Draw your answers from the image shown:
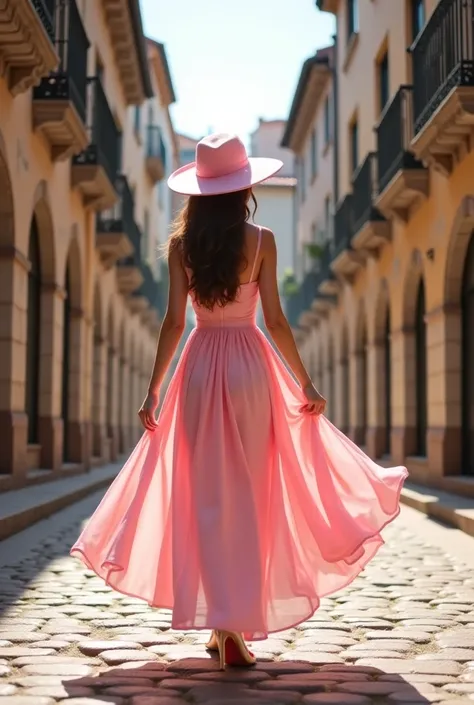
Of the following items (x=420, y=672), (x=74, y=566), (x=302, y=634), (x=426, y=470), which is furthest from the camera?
(x=426, y=470)

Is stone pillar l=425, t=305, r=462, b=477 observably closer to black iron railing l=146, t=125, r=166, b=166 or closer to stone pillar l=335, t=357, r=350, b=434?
stone pillar l=335, t=357, r=350, b=434

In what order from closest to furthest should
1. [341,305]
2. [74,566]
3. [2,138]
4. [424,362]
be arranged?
[74,566] < [2,138] < [424,362] < [341,305]

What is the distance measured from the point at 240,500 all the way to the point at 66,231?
13.0 metres

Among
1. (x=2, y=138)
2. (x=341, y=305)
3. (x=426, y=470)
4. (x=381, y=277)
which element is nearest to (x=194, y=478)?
(x=2, y=138)

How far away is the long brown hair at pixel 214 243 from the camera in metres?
4.70

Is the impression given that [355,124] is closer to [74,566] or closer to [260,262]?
[74,566]

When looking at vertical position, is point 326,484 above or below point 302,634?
above

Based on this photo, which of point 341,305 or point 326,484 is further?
point 341,305

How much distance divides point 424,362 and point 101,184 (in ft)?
19.3

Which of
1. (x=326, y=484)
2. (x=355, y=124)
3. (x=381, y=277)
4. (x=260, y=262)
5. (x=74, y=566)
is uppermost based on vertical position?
(x=355, y=124)

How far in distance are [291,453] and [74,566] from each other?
3722 millimetres

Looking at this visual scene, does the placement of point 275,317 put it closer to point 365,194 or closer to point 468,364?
point 468,364

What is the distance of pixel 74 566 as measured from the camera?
26.4 feet

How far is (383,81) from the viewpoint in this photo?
21516 mm
